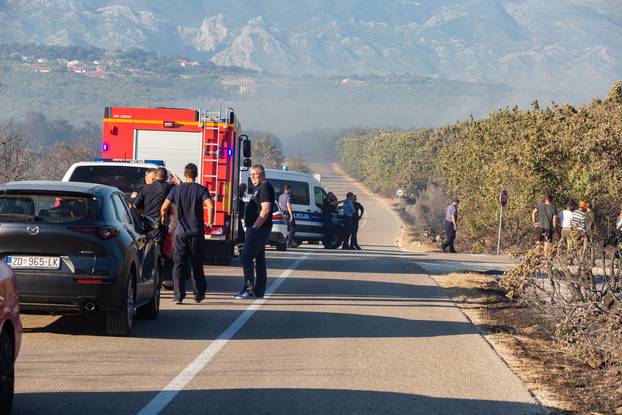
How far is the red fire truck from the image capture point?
21156mm

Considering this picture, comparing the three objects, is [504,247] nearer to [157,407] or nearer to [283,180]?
[283,180]

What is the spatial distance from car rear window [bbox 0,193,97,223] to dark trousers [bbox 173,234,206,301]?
11.7 feet

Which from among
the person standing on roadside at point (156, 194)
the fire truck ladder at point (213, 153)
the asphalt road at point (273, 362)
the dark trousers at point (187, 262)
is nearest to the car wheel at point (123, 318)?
the asphalt road at point (273, 362)

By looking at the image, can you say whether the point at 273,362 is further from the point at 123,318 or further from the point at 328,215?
the point at 328,215

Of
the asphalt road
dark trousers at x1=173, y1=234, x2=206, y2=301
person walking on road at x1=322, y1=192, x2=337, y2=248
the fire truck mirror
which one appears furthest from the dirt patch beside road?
person walking on road at x1=322, y1=192, x2=337, y2=248

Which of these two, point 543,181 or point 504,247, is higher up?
→ point 543,181

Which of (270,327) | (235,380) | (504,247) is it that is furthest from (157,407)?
(504,247)

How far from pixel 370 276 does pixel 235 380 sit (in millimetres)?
12312

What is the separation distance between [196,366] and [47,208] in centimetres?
254

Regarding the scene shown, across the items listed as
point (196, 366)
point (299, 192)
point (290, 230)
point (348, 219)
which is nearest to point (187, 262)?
point (196, 366)

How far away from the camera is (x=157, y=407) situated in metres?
8.39

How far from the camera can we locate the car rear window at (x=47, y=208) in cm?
1138

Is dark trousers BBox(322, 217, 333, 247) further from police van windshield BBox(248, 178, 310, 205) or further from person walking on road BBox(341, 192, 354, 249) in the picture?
police van windshield BBox(248, 178, 310, 205)

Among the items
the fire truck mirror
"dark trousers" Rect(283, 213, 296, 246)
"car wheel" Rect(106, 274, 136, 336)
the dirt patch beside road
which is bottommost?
"dark trousers" Rect(283, 213, 296, 246)
